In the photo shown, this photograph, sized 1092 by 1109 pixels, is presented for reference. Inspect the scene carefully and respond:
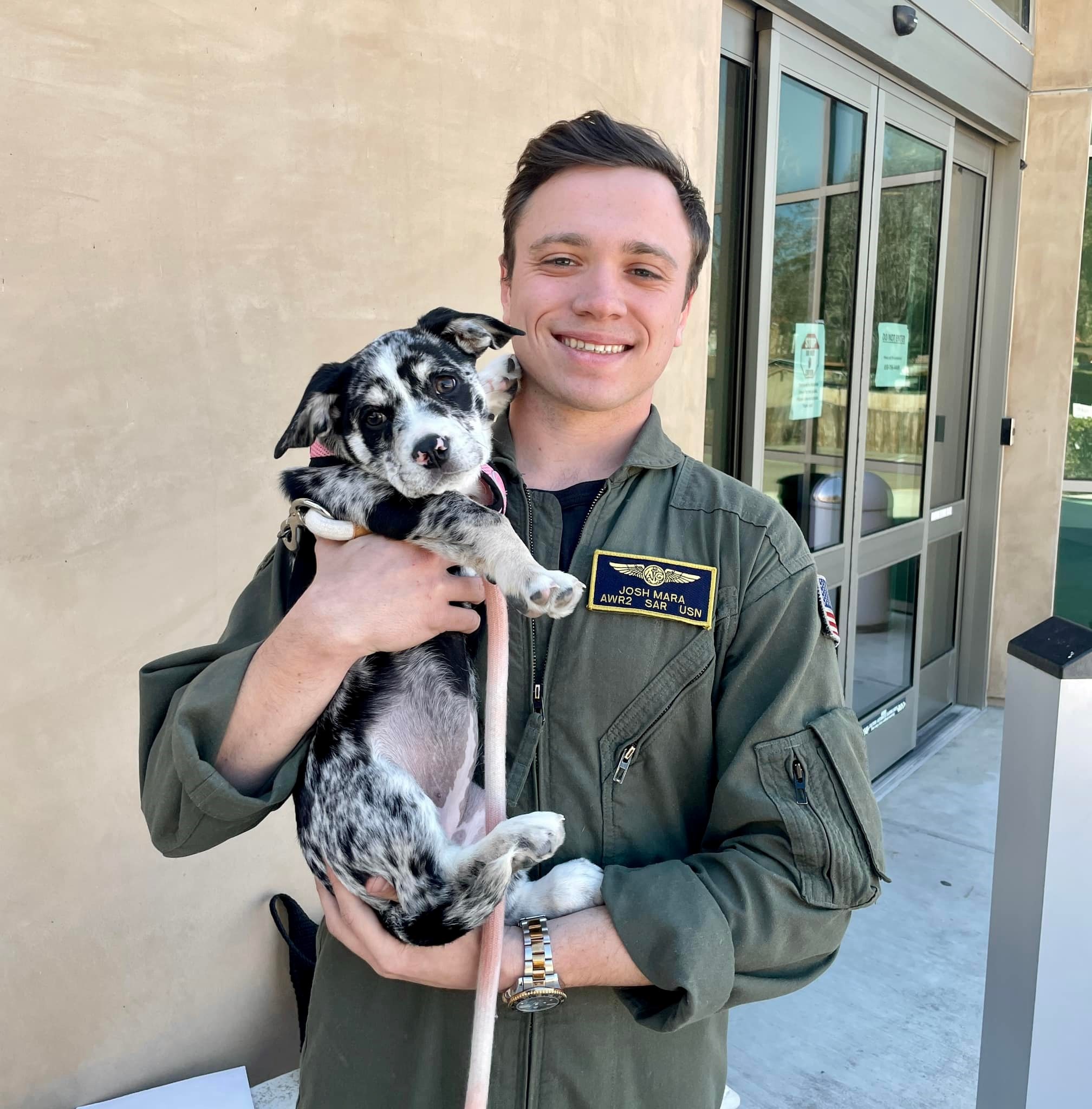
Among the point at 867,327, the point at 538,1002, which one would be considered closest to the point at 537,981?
the point at 538,1002

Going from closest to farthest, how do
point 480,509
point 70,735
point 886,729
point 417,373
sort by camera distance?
point 480,509 < point 417,373 < point 70,735 < point 886,729

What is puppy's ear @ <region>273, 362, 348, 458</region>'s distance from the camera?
1.68m

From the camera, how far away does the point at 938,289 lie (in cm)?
575

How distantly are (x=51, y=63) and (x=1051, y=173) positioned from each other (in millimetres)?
6504

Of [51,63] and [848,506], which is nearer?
[51,63]

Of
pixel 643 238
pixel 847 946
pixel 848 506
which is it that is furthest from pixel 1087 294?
pixel 643 238

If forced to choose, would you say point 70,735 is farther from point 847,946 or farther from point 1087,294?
point 1087,294

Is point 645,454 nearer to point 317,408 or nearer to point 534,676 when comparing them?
point 534,676

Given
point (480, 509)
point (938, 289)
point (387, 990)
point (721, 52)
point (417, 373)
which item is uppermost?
point (721, 52)

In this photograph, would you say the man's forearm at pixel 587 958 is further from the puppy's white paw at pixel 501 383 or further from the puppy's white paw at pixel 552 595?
the puppy's white paw at pixel 501 383

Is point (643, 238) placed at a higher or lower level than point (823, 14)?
lower

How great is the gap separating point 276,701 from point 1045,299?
6.79 metres

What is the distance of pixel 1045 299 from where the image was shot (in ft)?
21.5

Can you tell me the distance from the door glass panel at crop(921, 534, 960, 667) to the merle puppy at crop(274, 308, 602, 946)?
5.40m
